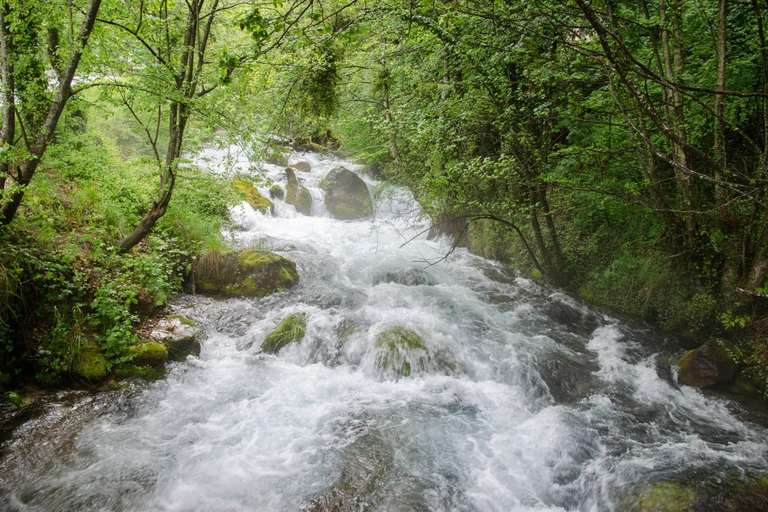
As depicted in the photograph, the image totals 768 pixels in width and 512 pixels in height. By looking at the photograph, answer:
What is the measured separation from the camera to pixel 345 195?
14.7 metres

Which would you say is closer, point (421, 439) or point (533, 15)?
point (533, 15)

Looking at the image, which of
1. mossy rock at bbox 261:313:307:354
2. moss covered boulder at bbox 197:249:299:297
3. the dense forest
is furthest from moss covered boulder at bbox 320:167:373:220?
mossy rock at bbox 261:313:307:354

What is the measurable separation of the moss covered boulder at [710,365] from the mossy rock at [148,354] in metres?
7.84

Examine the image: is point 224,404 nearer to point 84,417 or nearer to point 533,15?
point 84,417

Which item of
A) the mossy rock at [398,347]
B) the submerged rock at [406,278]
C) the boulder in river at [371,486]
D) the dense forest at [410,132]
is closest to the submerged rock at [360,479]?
the boulder in river at [371,486]

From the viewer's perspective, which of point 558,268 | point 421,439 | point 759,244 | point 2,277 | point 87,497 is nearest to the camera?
point 87,497

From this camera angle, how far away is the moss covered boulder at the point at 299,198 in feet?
47.2

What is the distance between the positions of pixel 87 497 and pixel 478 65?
24.7 ft

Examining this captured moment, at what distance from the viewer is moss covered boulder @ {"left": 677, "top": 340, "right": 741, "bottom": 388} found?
529 centimetres

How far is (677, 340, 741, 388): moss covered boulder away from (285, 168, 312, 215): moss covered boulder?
39.8 feet

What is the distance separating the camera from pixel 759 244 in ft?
16.1

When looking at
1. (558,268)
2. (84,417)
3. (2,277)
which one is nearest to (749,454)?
(558,268)

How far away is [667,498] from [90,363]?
6.61m

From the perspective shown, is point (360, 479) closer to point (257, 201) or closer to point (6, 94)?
point (6, 94)
